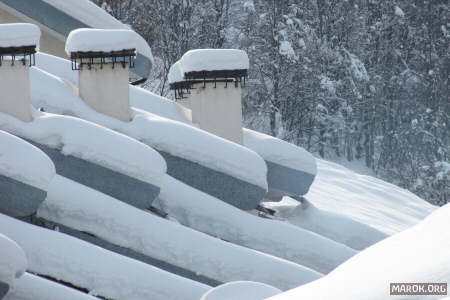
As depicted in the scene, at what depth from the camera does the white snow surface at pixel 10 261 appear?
445 cm

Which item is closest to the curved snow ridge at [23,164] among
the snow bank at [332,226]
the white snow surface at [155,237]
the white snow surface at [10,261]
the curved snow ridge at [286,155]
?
the white snow surface at [155,237]

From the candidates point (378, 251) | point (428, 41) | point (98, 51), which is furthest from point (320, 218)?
point (428, 41)

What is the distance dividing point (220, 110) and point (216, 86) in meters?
0.23

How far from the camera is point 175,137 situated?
684 cm

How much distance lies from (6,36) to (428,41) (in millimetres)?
28461

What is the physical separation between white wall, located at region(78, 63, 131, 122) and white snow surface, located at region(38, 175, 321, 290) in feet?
4.56

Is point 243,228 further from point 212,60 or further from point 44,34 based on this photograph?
point 44,34

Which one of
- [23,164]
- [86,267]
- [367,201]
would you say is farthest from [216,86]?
[367,201]

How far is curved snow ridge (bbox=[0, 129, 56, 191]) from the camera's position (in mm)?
5266

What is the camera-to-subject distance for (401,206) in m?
10.6

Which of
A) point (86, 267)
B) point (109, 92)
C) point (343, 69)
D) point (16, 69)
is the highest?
point (16, 69)

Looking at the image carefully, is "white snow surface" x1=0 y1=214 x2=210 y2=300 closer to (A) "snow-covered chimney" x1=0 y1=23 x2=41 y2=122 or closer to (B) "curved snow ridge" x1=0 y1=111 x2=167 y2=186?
(B) "curved snow ridge" x1=0 y1=111 x2=167 y2=186

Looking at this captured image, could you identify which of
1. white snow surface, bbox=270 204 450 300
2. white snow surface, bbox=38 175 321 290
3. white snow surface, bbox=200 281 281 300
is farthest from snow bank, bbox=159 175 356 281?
white snow surface, bbox=270 204 450 300

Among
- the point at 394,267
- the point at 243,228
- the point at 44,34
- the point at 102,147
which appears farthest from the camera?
the point at 44,34
